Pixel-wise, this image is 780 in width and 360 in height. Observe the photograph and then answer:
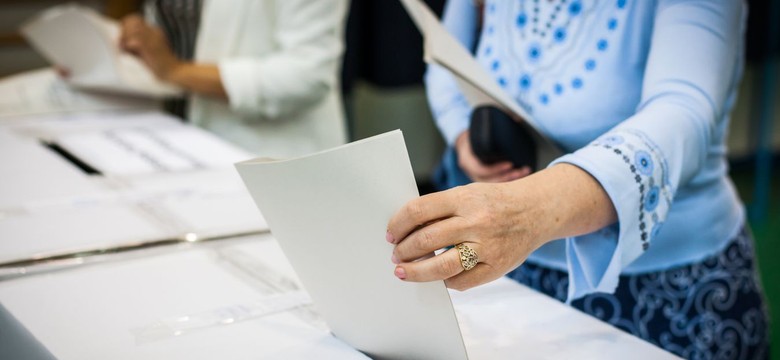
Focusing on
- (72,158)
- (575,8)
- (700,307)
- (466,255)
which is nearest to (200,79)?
(72,158)

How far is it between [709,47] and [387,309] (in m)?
0.44

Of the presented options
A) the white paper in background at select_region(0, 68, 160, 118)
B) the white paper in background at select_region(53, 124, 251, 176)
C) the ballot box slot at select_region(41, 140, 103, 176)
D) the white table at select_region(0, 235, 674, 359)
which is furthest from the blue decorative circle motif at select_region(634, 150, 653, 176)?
the white paper in background at select_region(0, 68, 160, 118)

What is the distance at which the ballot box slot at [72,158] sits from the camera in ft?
4.96

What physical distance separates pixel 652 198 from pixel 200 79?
1200 mm

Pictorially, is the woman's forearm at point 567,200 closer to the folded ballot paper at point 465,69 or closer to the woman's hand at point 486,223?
the woman's hand at point 486,223

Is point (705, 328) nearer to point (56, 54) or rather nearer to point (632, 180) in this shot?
point (632, 180)

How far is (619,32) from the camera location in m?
0.98

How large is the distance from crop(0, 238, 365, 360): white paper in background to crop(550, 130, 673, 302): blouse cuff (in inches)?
9.6

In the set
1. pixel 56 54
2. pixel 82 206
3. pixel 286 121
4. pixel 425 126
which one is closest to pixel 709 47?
pixel 82 206

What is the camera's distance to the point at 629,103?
0.99m

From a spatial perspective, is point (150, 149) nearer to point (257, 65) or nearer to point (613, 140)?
point (257, 65)

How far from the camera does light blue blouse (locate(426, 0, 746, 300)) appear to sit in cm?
81

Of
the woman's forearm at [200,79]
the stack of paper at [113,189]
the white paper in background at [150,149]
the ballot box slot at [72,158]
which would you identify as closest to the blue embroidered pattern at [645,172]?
the stack of paper at [113,189]

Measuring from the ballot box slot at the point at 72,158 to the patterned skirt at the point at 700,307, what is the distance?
0.93 meters
